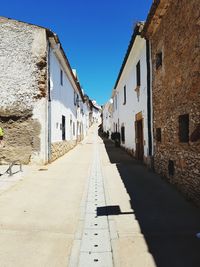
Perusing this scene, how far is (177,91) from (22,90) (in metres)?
6.66

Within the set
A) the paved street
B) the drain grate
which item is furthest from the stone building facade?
the drain grate

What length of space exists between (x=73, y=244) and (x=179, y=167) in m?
3.79

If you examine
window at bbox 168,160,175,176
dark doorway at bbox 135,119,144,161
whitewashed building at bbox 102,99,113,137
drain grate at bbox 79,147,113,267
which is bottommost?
drain grate at bbox 79,147,113,267

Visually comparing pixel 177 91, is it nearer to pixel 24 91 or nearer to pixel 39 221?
pixel 39 221

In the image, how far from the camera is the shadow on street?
330cm

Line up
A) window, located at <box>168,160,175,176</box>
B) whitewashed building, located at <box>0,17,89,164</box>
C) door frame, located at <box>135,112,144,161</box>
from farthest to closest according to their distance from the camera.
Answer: door frame, located at <box>135,112,144,161</box> < whitewashed building, located at <box>0,17,89,164</box> < window, located at <box>168,160,175,176</box>

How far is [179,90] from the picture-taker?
6.52 metres

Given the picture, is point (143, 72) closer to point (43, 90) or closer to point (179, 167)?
point (43, 90)

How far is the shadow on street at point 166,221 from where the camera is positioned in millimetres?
3297

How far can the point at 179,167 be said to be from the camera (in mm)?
6660

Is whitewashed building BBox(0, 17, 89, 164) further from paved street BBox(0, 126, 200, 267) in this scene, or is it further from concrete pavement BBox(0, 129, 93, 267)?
paved street BBox(0, 126, 200, 267)

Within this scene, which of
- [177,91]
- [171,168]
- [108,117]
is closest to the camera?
[177,91]

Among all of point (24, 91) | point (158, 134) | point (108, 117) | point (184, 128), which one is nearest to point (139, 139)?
point (158, 134)

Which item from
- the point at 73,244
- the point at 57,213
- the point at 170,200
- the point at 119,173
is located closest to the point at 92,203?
the point at 57,213
